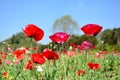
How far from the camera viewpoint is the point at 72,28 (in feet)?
91.9

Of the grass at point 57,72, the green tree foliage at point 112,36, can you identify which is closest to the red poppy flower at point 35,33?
the grass at point 57,72

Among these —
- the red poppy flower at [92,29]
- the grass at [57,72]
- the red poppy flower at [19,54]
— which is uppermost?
the red poppy flower at [92,29]

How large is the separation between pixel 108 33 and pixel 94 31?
61.6 feet

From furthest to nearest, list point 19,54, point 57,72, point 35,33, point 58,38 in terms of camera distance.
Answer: point 57,72, point 19,54, point 58,38, point 35,33

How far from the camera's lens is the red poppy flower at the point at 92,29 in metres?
2.56

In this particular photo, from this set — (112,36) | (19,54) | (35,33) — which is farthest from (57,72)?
(112,36)

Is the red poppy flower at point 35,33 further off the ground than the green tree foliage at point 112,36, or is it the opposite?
the green tree foliage at point 112,36

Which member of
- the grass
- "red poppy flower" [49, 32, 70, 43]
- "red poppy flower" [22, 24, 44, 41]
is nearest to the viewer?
"red poppy flower" [22, 24, 44, 41]

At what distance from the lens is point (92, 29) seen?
258cm

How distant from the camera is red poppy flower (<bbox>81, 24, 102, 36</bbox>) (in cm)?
256

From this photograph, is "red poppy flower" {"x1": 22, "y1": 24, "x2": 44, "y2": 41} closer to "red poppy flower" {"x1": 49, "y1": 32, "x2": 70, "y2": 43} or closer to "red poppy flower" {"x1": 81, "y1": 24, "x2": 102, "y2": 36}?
"red poppy flower" {"x1": 49, "y1": 32, "x2": 70, "y2": 43}

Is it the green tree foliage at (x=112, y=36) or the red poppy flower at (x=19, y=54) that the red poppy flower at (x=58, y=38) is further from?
the green tree foliage at (x=112, y=36)

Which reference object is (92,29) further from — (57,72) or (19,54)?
(57,72)

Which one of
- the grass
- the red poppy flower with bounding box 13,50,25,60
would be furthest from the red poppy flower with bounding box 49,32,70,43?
the red poppy flower with bounding box 13,50,25,60
